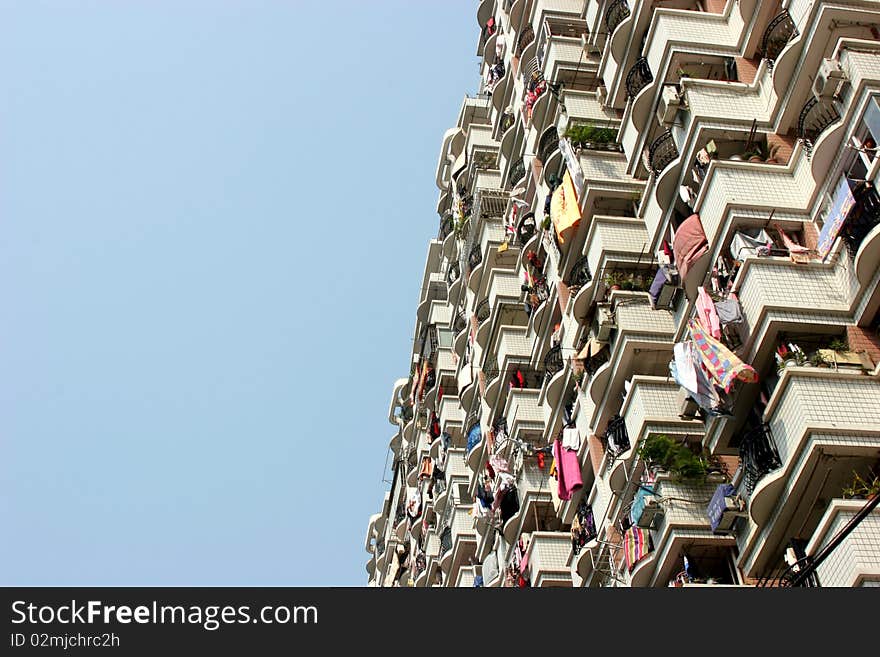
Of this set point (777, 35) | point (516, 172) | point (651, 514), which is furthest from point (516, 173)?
point (651, 514)

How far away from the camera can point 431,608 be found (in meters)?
12.4

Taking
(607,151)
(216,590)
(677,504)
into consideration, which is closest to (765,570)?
(677,504)

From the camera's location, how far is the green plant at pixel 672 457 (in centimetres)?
1977

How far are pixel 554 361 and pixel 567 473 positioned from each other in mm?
3443

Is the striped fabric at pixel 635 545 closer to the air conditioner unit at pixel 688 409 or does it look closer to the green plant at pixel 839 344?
the air conditioner unit at pixel 688 409

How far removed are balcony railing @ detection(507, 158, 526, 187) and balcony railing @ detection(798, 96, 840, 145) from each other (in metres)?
12.6

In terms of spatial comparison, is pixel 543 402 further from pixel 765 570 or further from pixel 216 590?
pixel 216 590

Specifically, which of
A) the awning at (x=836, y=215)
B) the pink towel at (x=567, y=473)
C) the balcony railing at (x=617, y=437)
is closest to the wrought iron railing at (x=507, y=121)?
the pink towel at (x=567, y=473)

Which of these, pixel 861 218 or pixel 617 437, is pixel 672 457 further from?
pixel 861 218

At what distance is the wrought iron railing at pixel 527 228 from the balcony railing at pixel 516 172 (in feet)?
7.10

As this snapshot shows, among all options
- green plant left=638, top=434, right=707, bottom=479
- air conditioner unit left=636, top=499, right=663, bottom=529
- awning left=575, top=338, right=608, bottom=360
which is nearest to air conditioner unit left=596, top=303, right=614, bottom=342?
awning left=575, top=338, right=608, bottom=360

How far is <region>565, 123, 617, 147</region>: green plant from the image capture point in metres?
26.3

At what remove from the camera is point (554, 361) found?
26.4 metres

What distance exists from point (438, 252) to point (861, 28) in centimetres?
2598
